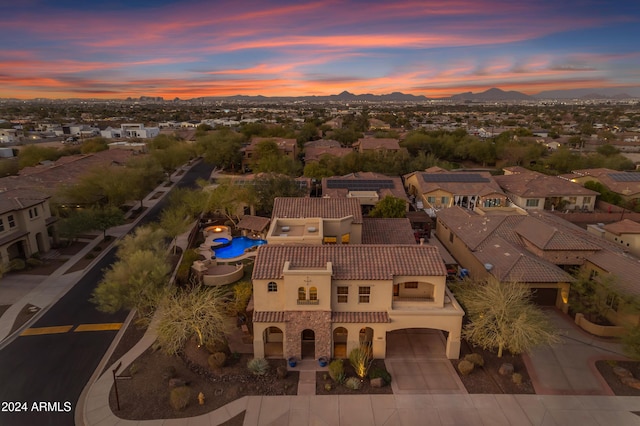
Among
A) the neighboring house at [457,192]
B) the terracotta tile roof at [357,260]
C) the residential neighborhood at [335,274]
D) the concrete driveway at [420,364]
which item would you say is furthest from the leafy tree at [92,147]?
the concrete driveway at [420,364]

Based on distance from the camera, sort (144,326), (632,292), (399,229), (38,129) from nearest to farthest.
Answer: (632,292) → (144,326) → (399,229) → (38,129)

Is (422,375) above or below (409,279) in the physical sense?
below

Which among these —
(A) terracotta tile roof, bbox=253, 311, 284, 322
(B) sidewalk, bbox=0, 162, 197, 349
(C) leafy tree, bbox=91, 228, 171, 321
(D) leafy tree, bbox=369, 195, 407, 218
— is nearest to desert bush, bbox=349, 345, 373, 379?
(A) terracotta tile roof, bbox=253, 311, 284, 322

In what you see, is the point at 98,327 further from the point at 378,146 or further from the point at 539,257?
the point at 378,146

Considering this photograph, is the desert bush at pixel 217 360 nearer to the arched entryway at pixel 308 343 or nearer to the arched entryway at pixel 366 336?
the arched entryway at pixel 308 343

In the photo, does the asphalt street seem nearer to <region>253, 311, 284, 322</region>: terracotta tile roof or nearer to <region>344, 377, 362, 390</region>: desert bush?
<region>253, 311, 284, 322</region>: terracotta tile roof

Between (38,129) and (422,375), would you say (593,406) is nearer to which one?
(422,375)

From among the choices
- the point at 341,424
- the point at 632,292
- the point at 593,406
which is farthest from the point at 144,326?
the point at 632,292

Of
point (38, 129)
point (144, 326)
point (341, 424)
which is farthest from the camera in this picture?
point (38, 129)

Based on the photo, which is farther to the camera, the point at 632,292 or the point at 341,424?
the point at 632,292
